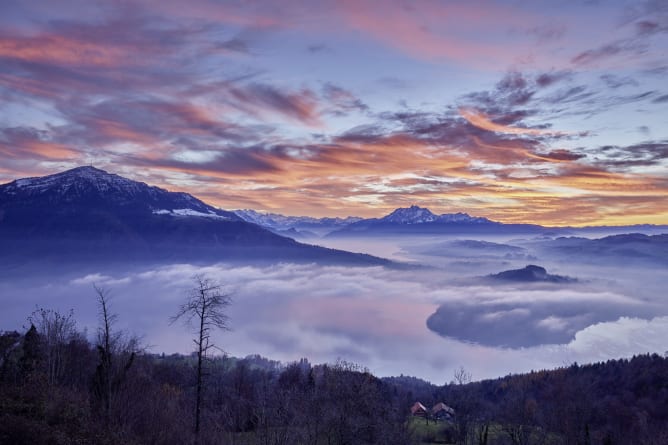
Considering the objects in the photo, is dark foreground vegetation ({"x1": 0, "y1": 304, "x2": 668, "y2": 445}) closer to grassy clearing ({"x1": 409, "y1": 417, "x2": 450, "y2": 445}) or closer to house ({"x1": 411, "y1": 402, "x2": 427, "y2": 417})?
grassy clearing ({"x1": 409, "y1": 417, "x2": 450, "y2": 445})

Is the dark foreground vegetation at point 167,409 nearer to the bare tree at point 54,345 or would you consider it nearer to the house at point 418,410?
the bare tree at point 54,345

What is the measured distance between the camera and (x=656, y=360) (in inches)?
5054

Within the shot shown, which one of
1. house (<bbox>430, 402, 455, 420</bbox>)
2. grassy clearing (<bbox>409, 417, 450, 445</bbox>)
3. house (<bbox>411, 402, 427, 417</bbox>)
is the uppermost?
grassy clearing (<bbox>409, 417, 450, 445</bbox>)

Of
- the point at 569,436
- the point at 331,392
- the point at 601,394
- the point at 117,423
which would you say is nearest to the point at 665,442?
the point at 569,436

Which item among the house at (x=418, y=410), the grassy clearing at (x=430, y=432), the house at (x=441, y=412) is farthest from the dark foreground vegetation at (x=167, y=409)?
the house at (x=418, y=410)

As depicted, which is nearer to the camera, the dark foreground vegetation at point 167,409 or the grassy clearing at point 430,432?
the dark foreground vegetation at point 167,409

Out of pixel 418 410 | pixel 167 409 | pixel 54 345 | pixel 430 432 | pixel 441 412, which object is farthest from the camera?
pixel 418 410

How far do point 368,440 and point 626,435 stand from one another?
70.5 m

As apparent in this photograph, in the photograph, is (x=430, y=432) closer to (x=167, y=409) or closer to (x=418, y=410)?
(x=418, y=410)

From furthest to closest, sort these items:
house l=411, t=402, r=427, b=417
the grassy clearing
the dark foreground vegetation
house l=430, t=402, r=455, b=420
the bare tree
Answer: house l=411, t=402, r=427, b=417, house l=430, t=402, r=455, b=420, the grassy clearing, the bare tree, the dark foreground vegetation

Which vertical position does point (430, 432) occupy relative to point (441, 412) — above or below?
above

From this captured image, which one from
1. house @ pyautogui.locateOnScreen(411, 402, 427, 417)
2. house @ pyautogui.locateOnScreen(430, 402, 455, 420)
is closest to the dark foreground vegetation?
house @ pyautogui.locateOnScreen(430, 402, 455, 420)

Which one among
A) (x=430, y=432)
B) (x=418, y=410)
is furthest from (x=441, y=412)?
(x=430, y=432)

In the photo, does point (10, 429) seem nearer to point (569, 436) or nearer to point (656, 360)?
point (569, 436)
